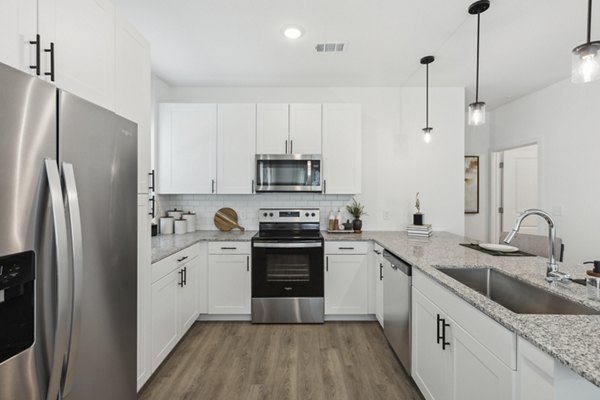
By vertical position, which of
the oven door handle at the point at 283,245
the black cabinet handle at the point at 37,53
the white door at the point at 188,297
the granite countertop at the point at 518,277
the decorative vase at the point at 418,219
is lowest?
the white door at the point at 188,297

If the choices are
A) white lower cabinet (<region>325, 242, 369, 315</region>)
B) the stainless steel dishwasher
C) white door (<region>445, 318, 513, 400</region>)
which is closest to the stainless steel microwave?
white lower cabinet (<region>325, 242, 369, 315</region>)

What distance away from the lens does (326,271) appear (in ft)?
10.2

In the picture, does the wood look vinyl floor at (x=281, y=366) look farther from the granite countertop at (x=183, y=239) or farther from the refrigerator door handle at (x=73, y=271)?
the refrigerator door handle at (x=73, y=271)

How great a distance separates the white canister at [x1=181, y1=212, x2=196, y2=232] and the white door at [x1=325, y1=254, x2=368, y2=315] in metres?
1.72

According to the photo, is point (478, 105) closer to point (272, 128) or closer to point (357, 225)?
point (357, 225)

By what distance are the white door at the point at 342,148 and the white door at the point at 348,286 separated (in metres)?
0.81

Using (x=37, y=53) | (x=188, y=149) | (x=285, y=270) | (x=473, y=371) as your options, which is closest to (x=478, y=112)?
(x=473, y=371)

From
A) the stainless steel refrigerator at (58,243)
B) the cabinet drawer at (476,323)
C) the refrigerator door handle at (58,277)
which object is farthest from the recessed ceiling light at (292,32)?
the cabinet drawer at (476,323)

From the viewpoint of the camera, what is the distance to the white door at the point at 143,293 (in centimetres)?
188

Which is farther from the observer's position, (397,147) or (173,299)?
(397,147)

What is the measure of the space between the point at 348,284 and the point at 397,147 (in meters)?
1.82

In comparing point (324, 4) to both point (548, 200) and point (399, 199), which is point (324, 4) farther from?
point (548, 200)

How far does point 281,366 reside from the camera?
7.73 ft

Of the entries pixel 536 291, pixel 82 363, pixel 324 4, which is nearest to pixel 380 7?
pixel 324 4
